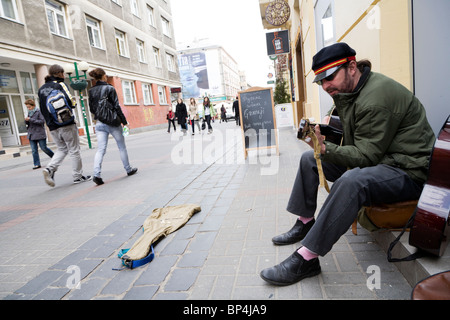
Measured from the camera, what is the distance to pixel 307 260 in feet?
6.33

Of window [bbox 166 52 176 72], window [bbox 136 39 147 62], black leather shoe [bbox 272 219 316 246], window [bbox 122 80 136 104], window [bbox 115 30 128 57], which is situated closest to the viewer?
black leather shoe [bbox 272 219 316 246]

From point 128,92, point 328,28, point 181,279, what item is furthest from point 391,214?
point 128,92

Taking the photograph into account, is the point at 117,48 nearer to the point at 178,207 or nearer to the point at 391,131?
the point at 178,207

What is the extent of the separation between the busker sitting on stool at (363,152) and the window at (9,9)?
636 inches

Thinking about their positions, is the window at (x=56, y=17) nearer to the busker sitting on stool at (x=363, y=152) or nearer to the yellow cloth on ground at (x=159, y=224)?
the yellow cloth on ground at (x=159, y=224)

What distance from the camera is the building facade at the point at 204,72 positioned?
71.9m

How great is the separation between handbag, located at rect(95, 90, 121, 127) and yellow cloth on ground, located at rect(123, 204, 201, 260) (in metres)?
2.77

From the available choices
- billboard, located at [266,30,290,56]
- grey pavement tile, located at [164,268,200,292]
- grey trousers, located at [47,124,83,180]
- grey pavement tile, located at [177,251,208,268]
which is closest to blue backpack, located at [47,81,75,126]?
grey trousers, located at [47,124,83,180]

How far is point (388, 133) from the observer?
1.82 m

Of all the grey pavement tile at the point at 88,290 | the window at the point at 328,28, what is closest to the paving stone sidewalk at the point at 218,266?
the grey pavement tile at the point at 88,290

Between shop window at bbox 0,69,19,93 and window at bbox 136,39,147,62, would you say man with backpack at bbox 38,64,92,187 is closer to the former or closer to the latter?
shop window at bbox 0,69,19,93

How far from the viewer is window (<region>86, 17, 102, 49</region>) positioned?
62.5 ft

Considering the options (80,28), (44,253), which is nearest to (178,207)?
(44,253)
